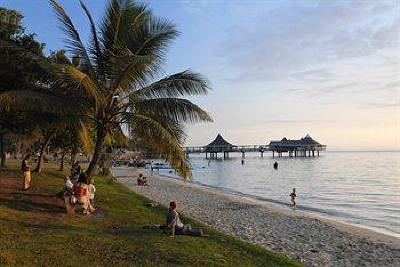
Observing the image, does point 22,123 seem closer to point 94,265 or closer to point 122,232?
point 122,232

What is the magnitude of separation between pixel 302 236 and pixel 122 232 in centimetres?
738

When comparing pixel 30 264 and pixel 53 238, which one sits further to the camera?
pixel 53 238

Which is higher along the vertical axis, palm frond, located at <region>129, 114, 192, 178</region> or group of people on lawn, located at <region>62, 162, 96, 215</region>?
palm frond, located at <region>129, 114, 192, 178</region>

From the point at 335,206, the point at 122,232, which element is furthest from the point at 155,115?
the point at 335,206

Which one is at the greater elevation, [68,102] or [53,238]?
[68,102]

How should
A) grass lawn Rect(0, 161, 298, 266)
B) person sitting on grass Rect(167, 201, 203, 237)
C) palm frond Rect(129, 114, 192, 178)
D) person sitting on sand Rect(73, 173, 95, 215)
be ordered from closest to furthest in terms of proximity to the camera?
grass lawn Rect(0, 161, 298, 266) → person sitting on grass Rect(167, 201, 203, 237) → person sitting on sand Rect(73, 173, 95, 215) → palm frond Rect(129, 114, 192, 178)

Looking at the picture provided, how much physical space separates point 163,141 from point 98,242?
4.82m

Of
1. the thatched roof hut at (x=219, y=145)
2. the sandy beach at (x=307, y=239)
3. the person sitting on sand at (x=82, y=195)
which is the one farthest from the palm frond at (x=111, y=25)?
the thatched roof hut at (x=219, y=145)

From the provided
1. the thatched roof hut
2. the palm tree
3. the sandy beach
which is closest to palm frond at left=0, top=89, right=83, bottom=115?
the palm tree

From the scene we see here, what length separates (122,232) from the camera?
1209 cm

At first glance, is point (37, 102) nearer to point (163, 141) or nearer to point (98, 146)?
point (98, 146)

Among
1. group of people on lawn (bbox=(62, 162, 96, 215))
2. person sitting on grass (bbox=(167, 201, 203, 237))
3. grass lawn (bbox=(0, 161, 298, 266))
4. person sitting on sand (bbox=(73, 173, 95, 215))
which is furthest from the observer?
person sitting on sand (bbox=(73, 173, 95, 215))

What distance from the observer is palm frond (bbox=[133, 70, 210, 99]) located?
49.4 ft

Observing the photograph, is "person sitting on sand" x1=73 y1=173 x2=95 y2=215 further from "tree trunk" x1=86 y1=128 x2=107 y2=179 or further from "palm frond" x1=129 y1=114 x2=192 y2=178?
"palm frond" x1=129 y1=114 x2=192 y2=178
